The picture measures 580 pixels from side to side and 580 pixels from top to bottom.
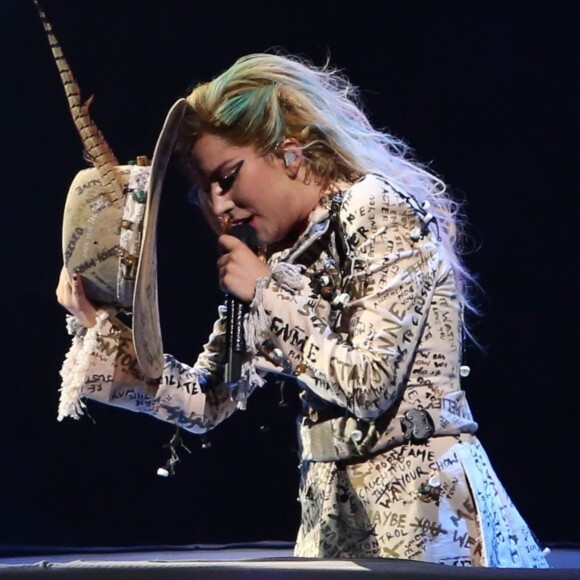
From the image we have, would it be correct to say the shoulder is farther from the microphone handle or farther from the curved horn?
the curved horn

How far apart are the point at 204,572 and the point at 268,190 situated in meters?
0.67

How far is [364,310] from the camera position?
1257 mm

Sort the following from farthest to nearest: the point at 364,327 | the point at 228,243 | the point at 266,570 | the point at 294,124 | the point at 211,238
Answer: the point at 211,238 < the point at 294,124 < the point at 228,243 < the point at 364,327 < the point at 266,570

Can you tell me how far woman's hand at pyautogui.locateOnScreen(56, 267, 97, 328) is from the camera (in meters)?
1.42

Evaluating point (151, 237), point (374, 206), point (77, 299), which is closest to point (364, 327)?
point (374, 206)

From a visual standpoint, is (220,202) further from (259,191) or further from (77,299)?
(77,299)

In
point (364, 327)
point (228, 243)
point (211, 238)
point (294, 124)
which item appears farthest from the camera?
point (211, 238)

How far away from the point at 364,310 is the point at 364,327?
0.02 meters

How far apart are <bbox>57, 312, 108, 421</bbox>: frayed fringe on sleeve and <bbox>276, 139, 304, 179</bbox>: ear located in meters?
0.32

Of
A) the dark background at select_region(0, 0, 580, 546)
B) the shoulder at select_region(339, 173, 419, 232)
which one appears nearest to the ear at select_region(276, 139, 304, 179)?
the shoulder at select_region(339, 173, 419, 232)

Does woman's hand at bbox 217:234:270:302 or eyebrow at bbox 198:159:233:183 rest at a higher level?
eyebrow at bbox 198:159:233:183

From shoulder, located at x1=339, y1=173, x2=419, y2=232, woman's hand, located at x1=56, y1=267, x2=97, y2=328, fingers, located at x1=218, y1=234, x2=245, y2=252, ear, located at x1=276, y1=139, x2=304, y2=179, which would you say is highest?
ear, located at x1=276, y1=139, x2=304, y2=179

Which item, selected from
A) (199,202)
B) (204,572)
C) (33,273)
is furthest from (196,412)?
(33,273)

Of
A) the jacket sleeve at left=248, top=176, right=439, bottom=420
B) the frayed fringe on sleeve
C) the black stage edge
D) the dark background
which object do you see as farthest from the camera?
the dark background
